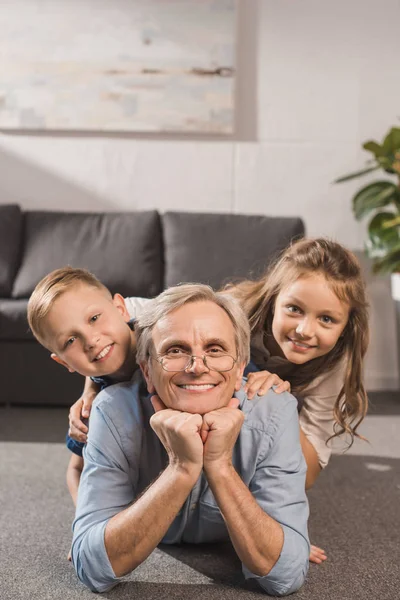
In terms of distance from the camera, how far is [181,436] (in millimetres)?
1465

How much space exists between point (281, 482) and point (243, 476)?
10 cm

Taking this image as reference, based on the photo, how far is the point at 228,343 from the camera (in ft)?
5.26

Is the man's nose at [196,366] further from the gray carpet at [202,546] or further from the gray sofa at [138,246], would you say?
the gray sofa at [138,246]

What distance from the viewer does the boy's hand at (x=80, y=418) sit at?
6.45 feet

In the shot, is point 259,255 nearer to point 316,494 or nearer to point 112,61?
point 112,61

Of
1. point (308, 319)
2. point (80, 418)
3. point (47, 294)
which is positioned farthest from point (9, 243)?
point (308, 319)

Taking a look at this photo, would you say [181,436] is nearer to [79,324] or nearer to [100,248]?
[79,324]

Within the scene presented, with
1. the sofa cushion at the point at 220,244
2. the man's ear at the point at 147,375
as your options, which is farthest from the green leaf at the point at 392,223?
the man's ear at the point at 147,375

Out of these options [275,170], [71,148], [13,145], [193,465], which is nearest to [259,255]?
[275,170]

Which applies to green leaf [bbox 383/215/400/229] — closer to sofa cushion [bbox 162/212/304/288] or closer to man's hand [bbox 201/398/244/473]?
sofa cushion [bbox 162/212/304/288]

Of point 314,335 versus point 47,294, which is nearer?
point 47,294

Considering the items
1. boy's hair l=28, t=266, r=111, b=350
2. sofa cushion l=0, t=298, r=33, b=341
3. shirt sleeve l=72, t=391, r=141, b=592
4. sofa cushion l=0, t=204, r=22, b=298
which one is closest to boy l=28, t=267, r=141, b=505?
boy's hair l=28, t=266, r=111, b=350

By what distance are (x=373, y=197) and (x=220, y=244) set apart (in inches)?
37.0

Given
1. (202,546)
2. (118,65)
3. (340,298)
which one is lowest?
(202,546)
